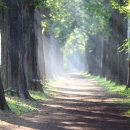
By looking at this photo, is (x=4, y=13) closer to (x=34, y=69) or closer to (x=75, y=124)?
(x=34, y=69)

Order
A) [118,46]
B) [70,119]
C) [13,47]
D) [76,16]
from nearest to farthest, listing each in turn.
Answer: [70,119] → [13,47] → [118,46] → [76,16]

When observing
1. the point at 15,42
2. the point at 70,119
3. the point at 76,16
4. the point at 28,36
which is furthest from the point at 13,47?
the point at 76,16

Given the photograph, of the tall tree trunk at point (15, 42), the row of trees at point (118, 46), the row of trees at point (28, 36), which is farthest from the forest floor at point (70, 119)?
the row of trees at point (118, 46)

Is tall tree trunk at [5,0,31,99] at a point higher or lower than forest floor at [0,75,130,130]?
higher

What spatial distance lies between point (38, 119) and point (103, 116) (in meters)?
2.88

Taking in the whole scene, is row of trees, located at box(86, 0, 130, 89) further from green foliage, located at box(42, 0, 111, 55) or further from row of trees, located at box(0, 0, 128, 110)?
green foliage, located at box(42, 0, 111, 55)

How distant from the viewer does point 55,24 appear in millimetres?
55031

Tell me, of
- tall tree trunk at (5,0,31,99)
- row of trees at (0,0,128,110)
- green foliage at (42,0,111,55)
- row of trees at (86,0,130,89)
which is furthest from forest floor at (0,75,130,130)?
green foliage at (42,0,111,55)

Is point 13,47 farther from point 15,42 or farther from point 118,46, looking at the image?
point 118,46

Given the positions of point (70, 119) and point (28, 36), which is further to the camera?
point (28, 36)

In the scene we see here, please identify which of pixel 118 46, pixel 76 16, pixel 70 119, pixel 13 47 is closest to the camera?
pixel 70 119

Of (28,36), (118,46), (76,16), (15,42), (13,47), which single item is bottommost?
(13,47)

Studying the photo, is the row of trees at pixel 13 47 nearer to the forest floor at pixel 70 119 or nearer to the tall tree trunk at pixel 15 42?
the tall tree trunk at pixel 15 42

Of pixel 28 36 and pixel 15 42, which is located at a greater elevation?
pixel 28 36
